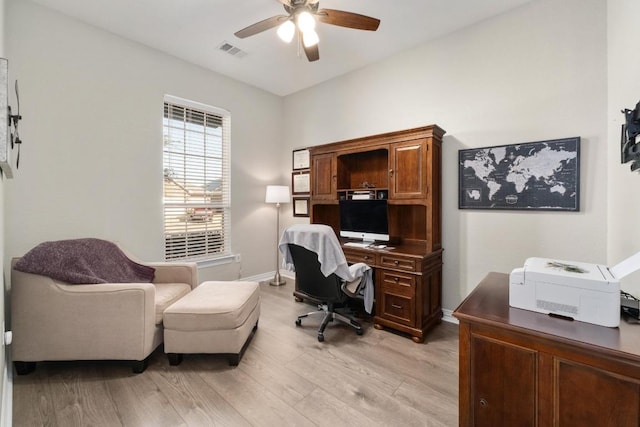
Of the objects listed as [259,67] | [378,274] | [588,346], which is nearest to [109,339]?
[378,274]

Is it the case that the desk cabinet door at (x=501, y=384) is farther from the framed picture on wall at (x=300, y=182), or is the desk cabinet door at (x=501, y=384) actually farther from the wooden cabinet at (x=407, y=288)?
the framed picture on wall at (x=300, y=182)

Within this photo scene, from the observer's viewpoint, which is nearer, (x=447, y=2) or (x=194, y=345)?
(x=194, y=345)

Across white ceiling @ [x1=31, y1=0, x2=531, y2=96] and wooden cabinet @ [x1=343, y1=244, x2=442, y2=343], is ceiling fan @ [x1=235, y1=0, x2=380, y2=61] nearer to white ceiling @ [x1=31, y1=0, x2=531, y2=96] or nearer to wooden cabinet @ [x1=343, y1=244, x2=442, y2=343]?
white ceiling @ [x1=31, y1=0, x2=531, y2=96]

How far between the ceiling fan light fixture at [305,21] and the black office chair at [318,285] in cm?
182

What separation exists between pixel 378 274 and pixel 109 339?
2.30 meters

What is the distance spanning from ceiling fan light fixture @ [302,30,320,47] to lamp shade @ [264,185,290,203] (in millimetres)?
2138

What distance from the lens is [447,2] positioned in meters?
2.39

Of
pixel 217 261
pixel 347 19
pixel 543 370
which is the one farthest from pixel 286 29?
pixel 217 261

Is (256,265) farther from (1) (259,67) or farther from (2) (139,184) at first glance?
(1) (259,67)

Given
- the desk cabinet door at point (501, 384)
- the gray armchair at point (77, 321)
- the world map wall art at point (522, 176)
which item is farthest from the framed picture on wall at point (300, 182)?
the desk cabinet door at point (501, 384)

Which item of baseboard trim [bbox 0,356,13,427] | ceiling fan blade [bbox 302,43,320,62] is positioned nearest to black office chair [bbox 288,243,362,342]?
ceiling fan blade [bbox 302,43,320,62]

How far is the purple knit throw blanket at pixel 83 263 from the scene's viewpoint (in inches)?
76.0

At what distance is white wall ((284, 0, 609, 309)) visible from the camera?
7.11 ft

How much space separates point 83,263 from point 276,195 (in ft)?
7.74
